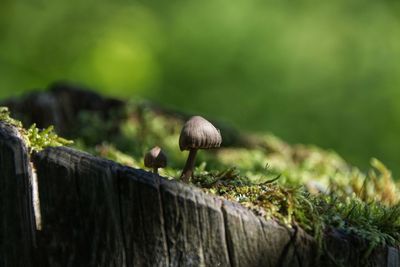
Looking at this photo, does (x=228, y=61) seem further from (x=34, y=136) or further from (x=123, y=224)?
(x=123, y=224)

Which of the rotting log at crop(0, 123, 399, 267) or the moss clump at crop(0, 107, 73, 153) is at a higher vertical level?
the moss clump at crop(0, 107, 73, 153)

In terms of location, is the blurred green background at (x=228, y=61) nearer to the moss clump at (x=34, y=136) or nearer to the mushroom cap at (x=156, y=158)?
the mushroom cap at (x=156, y=158)

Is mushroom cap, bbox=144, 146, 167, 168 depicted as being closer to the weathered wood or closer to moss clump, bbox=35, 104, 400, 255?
moss clump, bbox=35, 104, 400, 255

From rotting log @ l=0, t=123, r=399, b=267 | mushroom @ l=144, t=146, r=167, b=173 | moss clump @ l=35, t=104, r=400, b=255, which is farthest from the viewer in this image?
mushroom @ l=144, t=146, r=167, b=173

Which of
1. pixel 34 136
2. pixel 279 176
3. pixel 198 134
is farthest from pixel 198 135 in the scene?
pixel 34 136

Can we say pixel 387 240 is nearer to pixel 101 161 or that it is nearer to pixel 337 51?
pixel 101 161

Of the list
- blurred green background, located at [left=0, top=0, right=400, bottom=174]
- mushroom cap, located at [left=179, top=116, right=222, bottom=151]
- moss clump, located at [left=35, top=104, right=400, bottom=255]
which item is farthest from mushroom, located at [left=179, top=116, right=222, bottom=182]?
blurred green background, located at [left=0, top=0, right=400, bottom=174]
